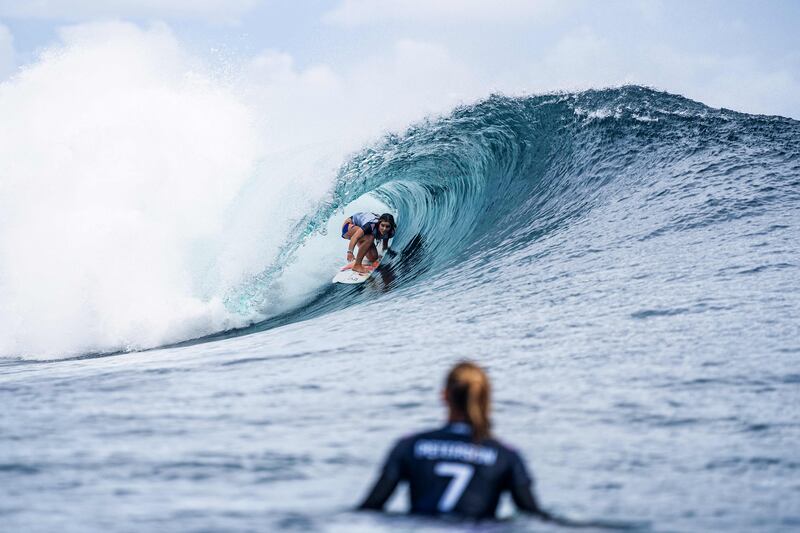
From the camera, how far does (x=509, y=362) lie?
19.1ft

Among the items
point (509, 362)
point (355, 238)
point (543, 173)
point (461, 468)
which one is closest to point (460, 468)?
point (461, 468)

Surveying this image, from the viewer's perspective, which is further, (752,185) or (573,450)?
(752,185)

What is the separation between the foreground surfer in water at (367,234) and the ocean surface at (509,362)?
0.53m

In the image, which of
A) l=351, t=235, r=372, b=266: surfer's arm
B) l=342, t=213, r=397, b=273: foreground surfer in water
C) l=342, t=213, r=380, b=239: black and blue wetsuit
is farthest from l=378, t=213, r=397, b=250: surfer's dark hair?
l=351, t=235, r=372, b=266: surfer's arm

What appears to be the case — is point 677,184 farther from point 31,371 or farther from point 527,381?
point 31,371

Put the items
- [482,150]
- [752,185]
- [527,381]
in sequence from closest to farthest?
[527,381], [752,185], [482,150]

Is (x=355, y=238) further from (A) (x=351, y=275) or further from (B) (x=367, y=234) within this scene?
(A) (x=351, y=275)

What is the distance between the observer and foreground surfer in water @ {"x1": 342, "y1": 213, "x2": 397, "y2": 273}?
1256 cm

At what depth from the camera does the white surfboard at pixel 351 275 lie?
40.1 ft

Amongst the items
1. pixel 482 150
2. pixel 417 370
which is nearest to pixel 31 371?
pixel 417 370

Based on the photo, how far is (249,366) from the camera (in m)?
6.43

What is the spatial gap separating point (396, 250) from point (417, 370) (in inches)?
303

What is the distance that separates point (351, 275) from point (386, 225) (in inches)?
36.1

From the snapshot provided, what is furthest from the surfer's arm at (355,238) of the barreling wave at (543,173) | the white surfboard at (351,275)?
the barreling wave at (543,173)
